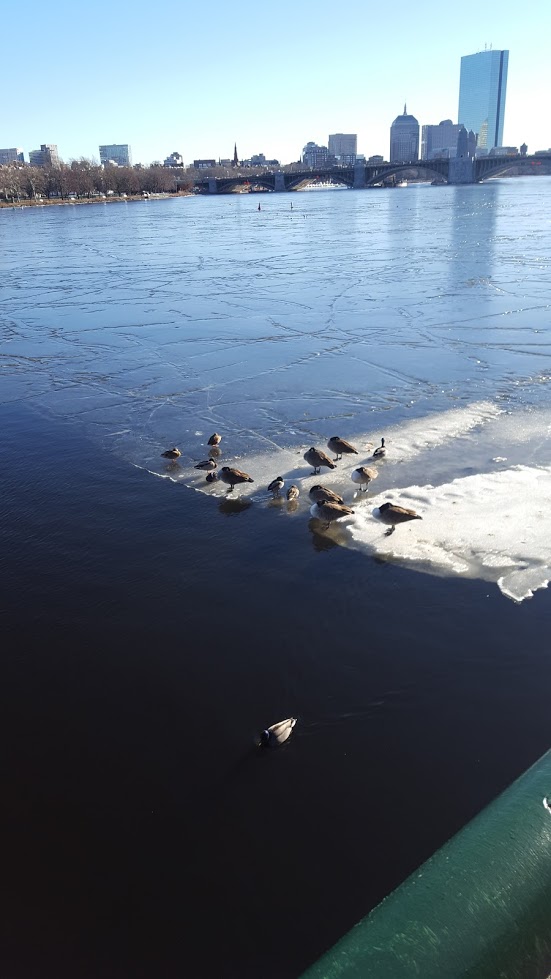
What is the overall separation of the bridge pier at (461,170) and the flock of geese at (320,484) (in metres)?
155

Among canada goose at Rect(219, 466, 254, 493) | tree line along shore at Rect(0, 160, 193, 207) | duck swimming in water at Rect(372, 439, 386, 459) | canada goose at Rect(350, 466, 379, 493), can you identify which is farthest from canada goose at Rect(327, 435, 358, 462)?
tree line along shore at Rect(0, 160, 193, 207)

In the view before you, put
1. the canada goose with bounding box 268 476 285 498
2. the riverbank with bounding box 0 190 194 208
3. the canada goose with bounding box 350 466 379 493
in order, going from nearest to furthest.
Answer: the canada goose with bounding box 350 466 379 493
the canada goose with bounding box 268 476 285 498
the riverbank with bounding box 0 190 194 208

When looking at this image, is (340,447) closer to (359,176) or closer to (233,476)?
(233,476)

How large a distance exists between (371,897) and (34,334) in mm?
17704

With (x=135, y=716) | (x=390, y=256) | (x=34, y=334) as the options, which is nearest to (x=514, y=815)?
(x=135, y=716)

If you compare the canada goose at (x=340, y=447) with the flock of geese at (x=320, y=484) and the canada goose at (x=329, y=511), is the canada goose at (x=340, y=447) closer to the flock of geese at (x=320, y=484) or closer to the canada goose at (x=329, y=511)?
the flock of geese at (x=320, y=484)

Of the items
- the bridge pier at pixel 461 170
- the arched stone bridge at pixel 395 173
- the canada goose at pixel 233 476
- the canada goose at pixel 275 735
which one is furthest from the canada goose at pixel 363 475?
the bridge pier at pixel 461 170

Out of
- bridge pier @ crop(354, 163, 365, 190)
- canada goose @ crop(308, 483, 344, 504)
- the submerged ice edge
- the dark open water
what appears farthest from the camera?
bridge pier @ crop(354, 163, 365, 190)

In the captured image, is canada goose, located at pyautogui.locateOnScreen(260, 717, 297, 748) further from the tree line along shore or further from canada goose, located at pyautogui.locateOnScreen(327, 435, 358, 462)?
the tree line along shore

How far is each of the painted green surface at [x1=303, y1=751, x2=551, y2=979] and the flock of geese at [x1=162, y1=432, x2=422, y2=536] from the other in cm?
559

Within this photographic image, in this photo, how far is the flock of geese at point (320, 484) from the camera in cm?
753

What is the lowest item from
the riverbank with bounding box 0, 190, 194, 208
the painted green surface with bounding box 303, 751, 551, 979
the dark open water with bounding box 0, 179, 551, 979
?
the dark open water with bounding box 0, 179, 551, 979

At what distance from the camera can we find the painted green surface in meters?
1.72

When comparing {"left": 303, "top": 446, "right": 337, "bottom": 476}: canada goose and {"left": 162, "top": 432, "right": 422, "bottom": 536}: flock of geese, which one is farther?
{"left": 303, "top": 446, "right": 337, "bottom": 476}: canada goose
